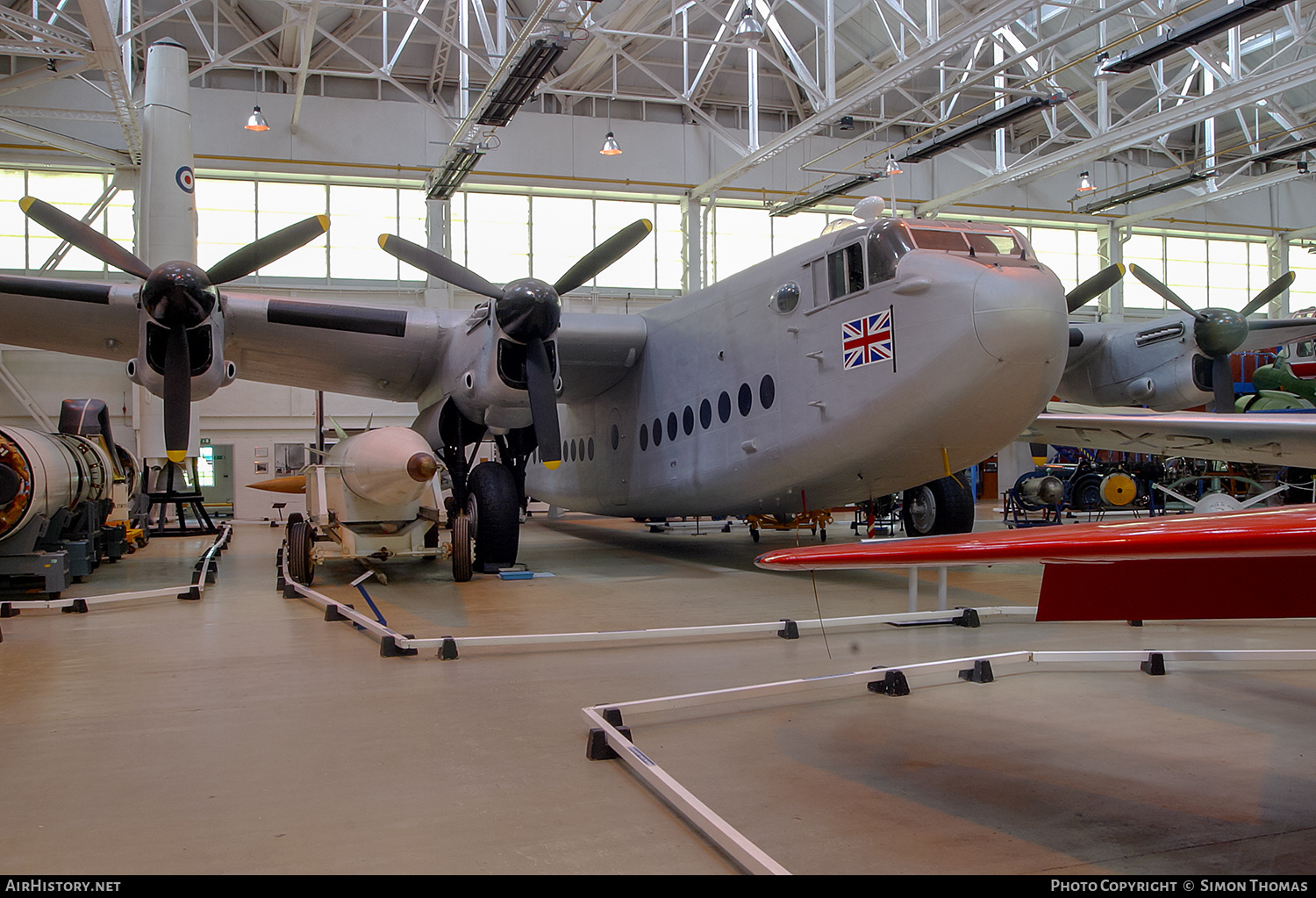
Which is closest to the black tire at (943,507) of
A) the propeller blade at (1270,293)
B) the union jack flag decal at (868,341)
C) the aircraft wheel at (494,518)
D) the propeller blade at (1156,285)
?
the union jack flag decal at (868,341)

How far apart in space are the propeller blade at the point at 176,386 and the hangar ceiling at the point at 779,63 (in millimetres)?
7367

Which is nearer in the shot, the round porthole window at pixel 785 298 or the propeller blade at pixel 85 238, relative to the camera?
the round porthole window at pixel 785 298

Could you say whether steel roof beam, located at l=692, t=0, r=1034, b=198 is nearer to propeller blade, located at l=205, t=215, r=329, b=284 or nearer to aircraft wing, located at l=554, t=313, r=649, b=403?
aircraft wing, located at l=554, t=313, r=649, b=403

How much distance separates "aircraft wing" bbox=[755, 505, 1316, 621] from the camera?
2.25 meters

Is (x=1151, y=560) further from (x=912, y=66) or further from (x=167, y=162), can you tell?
(x=167, y=162)

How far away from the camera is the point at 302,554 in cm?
1071

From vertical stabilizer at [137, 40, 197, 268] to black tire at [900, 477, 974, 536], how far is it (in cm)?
1671

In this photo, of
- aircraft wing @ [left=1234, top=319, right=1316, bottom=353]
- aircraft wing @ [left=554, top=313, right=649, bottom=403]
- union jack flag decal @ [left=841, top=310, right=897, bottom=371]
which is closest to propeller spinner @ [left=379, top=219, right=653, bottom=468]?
aircraft wing @ [left=554, top=313, right=649, bottom=403]

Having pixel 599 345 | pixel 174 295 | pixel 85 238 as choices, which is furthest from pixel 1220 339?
pixel 85 238

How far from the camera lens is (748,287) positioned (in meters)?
11.2

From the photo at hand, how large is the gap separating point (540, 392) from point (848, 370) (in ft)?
12.4

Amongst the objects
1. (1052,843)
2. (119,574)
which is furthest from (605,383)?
(1052,843)

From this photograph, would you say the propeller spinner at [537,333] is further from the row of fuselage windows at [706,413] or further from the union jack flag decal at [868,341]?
the union jack flag decal at [868,341]

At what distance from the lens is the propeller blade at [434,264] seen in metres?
11.6
